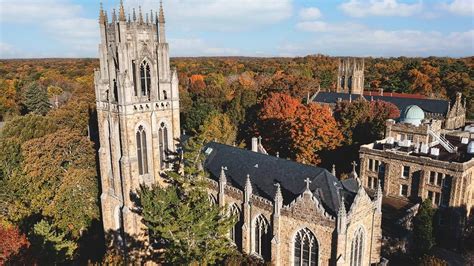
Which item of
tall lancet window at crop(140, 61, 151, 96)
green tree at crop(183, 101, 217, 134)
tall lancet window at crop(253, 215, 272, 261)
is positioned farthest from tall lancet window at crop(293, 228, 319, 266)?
green tree at crop(183, 101, 217, 134)

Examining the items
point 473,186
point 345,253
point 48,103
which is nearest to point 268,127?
point 473,186

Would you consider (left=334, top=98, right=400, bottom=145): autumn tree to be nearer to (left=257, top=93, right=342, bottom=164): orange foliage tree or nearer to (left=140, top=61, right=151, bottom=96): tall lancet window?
(left=257, top=93, right=342, bottom=164): orange foliage tree

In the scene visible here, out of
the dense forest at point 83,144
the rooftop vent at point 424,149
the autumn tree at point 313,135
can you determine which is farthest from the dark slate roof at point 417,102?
the rooftop vent at point 424,149

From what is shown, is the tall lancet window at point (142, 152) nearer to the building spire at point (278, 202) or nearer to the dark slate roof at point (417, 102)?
the building spire at point (278, 202)

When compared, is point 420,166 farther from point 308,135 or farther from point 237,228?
point 237,228

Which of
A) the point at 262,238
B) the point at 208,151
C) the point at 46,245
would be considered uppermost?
the point at 208,151

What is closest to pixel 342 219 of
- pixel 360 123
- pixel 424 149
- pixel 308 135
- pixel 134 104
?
pixel 134 104
